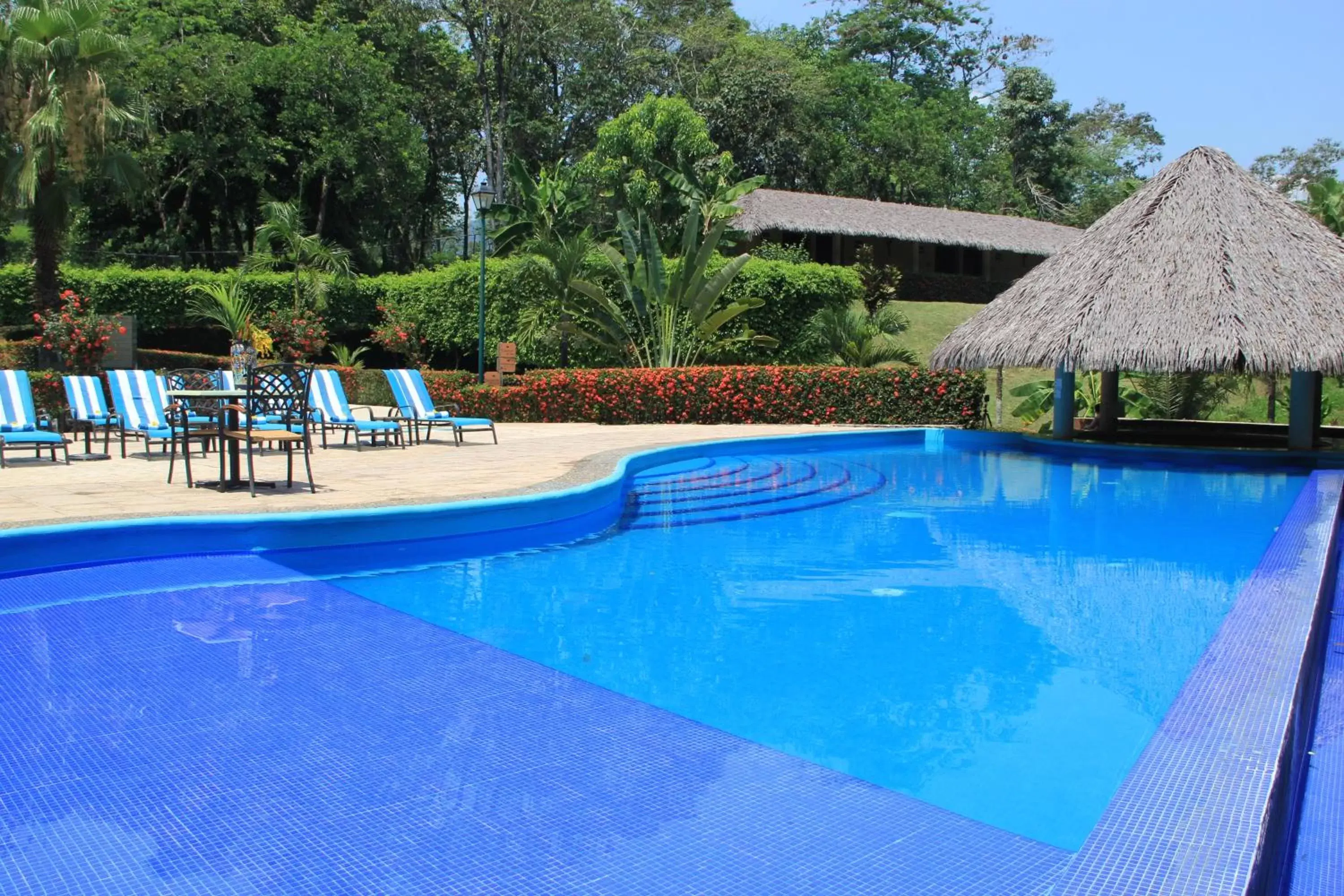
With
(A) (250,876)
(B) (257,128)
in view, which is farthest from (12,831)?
(B) (257,128)

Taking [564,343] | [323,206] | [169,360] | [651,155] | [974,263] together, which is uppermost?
[651,155]

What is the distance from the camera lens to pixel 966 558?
25.9 feet

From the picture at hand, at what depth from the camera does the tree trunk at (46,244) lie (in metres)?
19.8

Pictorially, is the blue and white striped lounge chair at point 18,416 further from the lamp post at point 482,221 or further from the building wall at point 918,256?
the building wall at point 918,256

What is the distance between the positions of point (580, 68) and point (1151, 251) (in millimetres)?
26619

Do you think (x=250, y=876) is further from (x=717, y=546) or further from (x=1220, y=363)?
(x=1220, y=363)

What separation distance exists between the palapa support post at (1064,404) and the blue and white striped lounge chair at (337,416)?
10.1 metres

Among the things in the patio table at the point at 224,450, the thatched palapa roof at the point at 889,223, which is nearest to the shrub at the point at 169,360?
the thatched palapa roof at the point at 889,223

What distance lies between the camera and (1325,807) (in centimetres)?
362

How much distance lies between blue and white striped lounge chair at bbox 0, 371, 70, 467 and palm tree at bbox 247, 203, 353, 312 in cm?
1615

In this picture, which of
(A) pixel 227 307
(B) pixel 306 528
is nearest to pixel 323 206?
(A) pixel 227 307

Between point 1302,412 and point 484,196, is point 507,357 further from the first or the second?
point 1302,412

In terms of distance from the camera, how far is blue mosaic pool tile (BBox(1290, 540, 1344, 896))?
3111 millimetres

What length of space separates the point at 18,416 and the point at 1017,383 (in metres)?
20.1
